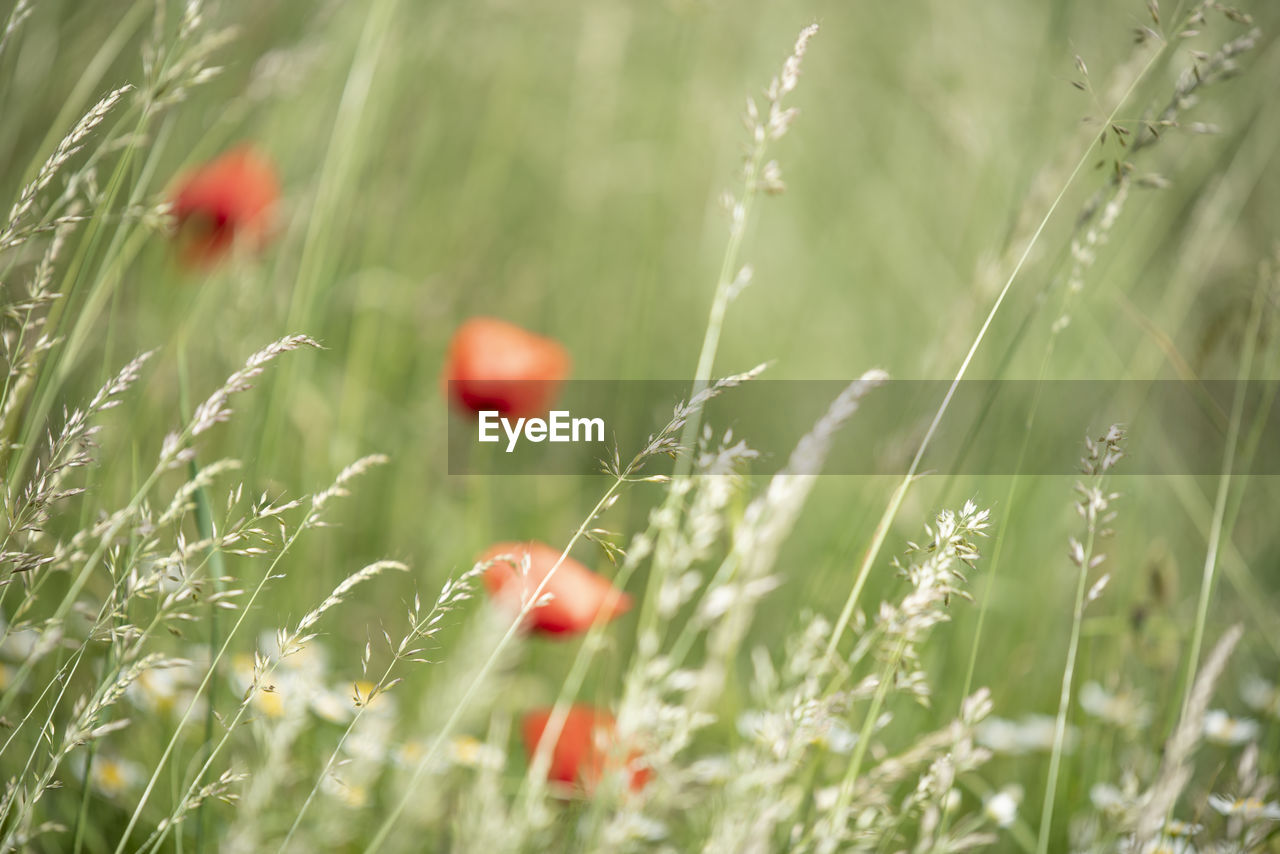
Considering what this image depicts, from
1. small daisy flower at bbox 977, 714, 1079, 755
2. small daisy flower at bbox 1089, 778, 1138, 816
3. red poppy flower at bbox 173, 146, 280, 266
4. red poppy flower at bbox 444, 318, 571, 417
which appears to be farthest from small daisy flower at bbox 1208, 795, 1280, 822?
red poppy flower at bbox 173, 146, 280, 266

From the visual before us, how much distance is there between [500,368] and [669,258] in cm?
124

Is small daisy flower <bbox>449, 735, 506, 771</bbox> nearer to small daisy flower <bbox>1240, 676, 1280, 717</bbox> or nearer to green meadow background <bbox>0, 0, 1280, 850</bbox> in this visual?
green meadow background <bbox>0, 0, 1280, 850</bbox>

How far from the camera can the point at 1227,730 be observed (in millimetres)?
1117

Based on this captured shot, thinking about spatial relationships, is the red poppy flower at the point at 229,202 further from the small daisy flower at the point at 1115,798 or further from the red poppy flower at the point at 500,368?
the small daisy flower at the point at 1115,798

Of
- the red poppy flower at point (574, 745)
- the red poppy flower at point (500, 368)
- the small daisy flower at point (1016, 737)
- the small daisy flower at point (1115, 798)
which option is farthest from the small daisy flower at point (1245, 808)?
the red poppy flower at point (500, 368)

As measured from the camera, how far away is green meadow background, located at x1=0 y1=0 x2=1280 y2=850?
1.06 m

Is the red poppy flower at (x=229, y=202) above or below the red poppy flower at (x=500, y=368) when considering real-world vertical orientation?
above

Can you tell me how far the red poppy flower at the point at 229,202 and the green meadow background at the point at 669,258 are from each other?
0.05 m

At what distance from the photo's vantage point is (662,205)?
4.52ft

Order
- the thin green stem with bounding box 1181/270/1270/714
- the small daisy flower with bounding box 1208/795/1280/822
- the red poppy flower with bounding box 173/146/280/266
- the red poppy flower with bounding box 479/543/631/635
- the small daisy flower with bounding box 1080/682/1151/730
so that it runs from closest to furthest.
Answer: the small daisy flower with bounding box 1208/795/1280/822 < the thin green stem with bounding box 1181/270/1270/714 < the red poppy flower with bounding box 479/543/631/635 < the small daisy flower with bounding box 1080/682/1151/730 < the red poppy flower with bounding box 173/146/280/266

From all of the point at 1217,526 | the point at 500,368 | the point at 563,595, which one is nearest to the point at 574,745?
the point at 563,595

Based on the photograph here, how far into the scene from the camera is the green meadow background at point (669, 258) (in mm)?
1064

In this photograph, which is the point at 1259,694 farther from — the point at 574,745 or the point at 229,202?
the point at 229,202

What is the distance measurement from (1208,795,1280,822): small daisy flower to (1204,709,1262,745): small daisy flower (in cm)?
26
